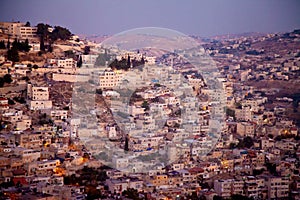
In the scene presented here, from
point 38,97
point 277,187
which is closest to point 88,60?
point 38,97

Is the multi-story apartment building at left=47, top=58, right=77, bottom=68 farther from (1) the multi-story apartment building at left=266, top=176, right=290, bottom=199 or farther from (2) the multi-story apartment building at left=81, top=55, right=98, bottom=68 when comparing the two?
(1) the multi-story apartment building at left=266, top=176, right=290, bottom=199

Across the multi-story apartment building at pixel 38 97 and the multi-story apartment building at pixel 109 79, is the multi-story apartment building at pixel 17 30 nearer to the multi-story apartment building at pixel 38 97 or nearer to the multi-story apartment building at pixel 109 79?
the multi-story apartment building at pixel 109 79

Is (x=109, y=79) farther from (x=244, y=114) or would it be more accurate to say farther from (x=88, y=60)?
(x=244, y=114)

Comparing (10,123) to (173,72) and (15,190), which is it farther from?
(173,72)

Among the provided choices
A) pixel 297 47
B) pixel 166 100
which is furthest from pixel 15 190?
pixel 297 47

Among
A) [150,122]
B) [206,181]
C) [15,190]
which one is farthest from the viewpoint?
[150,122]

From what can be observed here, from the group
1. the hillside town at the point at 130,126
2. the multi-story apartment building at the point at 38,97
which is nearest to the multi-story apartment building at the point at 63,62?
the hillside town at the point at 130,126

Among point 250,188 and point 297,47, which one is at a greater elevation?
point 297,47

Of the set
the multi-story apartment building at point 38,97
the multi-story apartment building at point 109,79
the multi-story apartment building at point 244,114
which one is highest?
the multi-story apartment building at point 109,79
